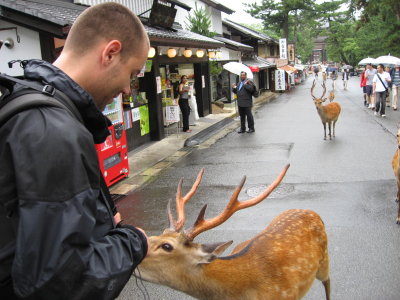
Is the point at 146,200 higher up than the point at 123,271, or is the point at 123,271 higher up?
the point at 123,271

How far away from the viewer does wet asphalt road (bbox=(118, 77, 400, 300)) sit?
14.2ft

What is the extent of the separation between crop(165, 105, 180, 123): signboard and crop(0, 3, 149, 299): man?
39.2 feet

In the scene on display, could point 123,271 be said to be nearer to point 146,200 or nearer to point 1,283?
point 1,283

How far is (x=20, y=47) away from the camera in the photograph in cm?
812

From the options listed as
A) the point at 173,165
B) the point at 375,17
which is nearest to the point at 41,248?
the point at 173,165

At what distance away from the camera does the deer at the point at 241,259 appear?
2.45 metres

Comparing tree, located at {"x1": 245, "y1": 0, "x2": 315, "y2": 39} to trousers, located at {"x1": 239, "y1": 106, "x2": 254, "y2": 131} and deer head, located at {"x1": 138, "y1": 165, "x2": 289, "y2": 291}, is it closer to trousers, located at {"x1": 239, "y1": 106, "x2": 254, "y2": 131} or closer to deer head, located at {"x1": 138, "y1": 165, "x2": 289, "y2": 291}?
trousers, located at {"x1": 239, "y1": 106, "x2": 254, "y2": 131}

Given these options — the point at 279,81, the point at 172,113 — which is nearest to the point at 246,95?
the point at 172,113

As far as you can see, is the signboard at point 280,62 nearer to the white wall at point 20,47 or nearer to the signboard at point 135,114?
the signboard at point 135,114

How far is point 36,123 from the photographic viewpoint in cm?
123

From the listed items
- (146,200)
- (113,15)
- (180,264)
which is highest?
(113,15)

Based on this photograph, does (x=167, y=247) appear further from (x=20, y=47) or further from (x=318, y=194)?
(x=20, y=47)

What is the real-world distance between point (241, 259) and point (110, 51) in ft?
6.20

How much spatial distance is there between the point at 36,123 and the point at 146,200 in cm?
621
